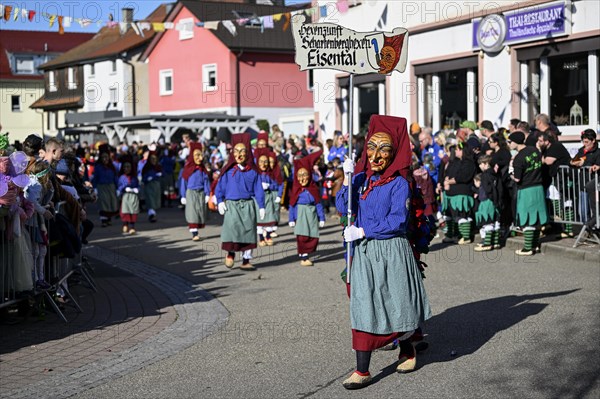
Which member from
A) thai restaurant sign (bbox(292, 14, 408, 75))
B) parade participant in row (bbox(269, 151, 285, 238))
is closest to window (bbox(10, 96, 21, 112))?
parade participant in row (bbox(269, 151, 285, 238))

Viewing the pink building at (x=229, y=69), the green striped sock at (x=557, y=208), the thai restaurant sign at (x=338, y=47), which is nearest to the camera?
the thai restaurant sign at (x=338, y=47)

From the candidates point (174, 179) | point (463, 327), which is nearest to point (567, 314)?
point (463, 327)

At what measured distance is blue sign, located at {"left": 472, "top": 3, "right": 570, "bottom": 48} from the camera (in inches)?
790

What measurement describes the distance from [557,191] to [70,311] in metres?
7.97

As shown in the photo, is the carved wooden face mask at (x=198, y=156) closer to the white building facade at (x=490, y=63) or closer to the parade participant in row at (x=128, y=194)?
the parade participant in row at (x=128, y=194)

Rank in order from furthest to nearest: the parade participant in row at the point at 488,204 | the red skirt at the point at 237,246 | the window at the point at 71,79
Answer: the window at the point at 71,79 < the parade participant in row at the point at 488,204 < the red skirt at the point at 237,246

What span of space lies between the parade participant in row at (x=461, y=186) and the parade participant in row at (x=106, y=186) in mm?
8817

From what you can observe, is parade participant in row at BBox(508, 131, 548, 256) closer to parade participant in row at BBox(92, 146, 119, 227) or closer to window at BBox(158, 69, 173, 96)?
parade participant in row at BBox(92, 146, 119, 227)

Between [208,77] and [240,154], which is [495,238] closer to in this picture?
[240,154]

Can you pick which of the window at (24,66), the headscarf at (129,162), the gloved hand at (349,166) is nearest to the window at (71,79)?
the window at (24,66)

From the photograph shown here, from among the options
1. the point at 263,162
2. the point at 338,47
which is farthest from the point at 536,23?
the point at 338,47

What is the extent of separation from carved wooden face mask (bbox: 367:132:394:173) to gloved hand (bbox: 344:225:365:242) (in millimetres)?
477

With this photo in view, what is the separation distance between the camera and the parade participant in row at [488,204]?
1548 centimetres

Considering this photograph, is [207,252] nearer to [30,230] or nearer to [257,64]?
[30,230]
